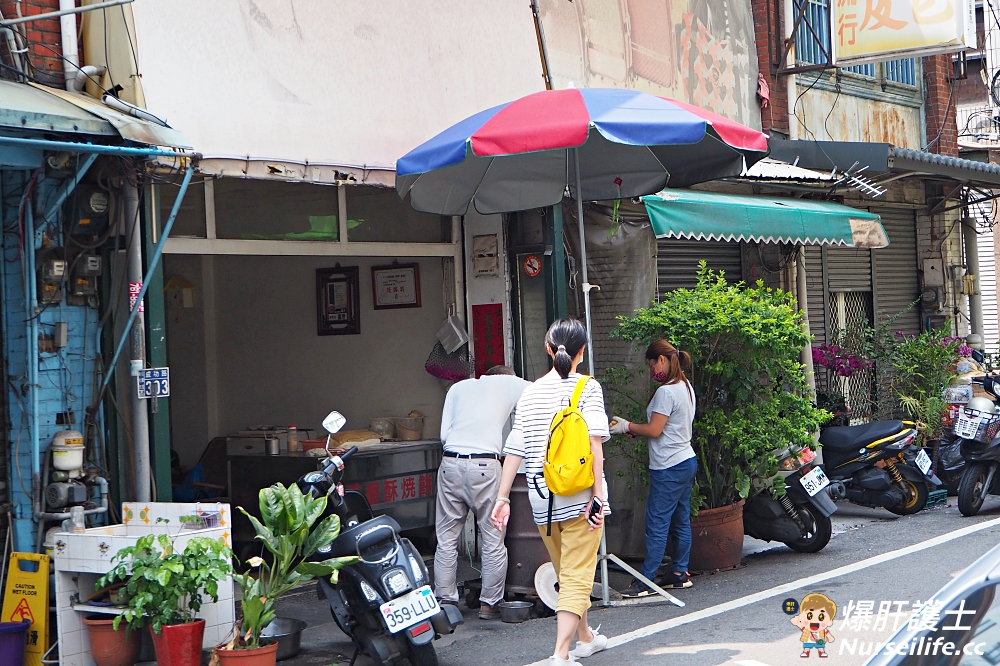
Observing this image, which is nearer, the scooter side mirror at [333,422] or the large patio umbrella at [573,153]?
the scooter side mirror at [333,422]

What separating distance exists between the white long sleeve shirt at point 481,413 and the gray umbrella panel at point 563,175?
5.69 feet

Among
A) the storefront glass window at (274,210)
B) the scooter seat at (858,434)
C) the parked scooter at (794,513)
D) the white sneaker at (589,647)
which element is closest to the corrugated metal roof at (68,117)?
the storefront glass window at (274,210)

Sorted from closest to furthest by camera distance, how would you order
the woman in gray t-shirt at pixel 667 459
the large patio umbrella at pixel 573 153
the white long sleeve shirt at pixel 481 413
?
1. the large patio umbrella at pixel 573 153
2. the white long sleeve shirt at pixel 481 413
3. the woman in gray t-shirt at pixel 667 459

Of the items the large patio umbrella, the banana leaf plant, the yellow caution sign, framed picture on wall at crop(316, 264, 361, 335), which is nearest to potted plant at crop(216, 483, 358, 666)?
the banana leaf plant

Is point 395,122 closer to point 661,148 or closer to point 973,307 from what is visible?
point 661,148

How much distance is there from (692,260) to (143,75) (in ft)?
21.5

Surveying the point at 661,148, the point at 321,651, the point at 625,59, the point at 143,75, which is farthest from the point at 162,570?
the point at 625,59

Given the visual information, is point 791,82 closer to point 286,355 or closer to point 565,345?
point 286,355

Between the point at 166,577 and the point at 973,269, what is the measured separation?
521 inches

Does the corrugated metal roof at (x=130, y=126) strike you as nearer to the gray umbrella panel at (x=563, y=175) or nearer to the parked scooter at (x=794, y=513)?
the gray umbrella panel at (x=563, y=175)

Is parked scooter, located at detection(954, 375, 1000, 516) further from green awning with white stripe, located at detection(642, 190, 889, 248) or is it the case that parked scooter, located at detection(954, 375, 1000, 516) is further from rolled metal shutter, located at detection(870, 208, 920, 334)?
rolled metal shutter, located at detection(870, 208, 920, 334)

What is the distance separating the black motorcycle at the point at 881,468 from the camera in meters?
10.5

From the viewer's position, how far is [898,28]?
39.8 ft

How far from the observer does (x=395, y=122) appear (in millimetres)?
8703
